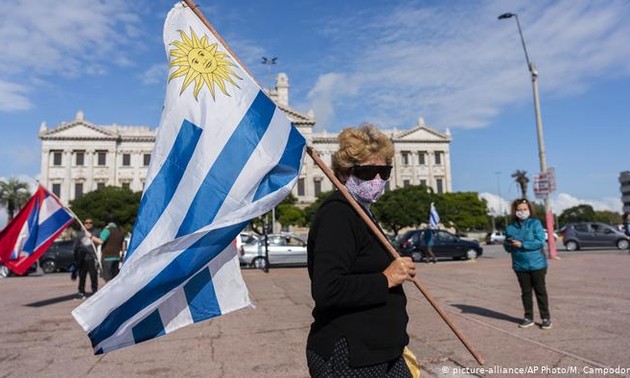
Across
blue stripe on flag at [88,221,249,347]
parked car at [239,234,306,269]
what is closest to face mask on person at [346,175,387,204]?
blue stripe on flag at [88,221,249,347]

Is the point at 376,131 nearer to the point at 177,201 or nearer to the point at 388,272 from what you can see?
the point at 388,272

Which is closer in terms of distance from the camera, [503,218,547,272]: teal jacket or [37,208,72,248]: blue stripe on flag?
[503,218,547,272]: teal jacket

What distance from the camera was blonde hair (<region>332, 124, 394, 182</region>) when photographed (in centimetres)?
245

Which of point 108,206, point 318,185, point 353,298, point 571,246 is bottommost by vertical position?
point 571,246

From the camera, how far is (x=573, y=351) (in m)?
5.13

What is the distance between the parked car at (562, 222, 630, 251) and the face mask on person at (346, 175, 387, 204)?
94.1ft

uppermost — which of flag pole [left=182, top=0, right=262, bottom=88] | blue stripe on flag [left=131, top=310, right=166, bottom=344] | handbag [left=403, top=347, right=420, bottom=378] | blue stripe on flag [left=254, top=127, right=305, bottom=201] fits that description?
flag pole [left=182, top=0, right=262, bottom=88]

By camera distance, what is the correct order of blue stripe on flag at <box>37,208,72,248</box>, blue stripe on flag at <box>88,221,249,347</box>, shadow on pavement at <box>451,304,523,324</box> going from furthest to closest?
blue stripe on flag at <box>37,208,72,248</box> < shadow on pavement at <box>451,304,523,324</box> < blue stripe on flag at <box>88,221,249,347</box>

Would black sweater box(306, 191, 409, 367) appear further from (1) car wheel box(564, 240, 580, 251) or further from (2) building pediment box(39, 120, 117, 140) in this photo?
(2) building pediment box(39, 120, 117, 140)

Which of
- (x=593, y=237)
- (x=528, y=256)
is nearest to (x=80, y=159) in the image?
(x=593, y=237)

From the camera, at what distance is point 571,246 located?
90.6 ft

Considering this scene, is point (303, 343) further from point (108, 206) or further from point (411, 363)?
point (108, 206)

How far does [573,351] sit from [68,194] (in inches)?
3017

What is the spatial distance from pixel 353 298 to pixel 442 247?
22.4m
